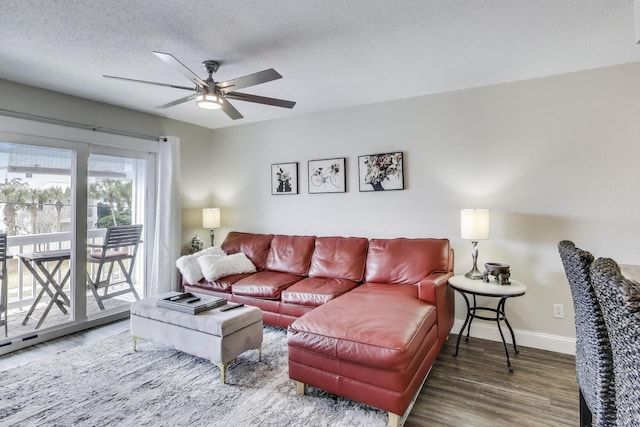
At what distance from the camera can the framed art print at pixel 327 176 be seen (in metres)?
3.88

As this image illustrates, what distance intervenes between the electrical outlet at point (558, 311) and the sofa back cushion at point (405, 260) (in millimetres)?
984

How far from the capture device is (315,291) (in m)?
3.02

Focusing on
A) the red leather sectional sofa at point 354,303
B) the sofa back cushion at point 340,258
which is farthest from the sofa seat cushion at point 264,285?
the sofa back cushion at point 340,258

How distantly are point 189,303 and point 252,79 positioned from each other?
70.9 inches

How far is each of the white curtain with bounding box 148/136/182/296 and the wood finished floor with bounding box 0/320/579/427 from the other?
1.11m

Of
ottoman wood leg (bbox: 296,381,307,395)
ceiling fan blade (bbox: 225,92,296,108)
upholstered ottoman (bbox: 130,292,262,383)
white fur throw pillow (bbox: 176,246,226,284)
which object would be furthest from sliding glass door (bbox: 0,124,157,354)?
ottoman wood leg (bbox: 296,381,307,395)

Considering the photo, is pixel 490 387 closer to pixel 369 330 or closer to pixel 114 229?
pixel 369 330

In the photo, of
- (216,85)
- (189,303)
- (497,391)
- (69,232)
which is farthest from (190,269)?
(497,391)

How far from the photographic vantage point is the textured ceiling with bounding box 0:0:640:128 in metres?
1.90

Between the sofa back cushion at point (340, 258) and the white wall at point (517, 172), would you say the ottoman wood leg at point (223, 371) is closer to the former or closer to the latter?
the sofa back cushion at point (340, 258)

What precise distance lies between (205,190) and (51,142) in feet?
6.29

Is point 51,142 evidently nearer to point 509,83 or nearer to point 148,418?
point 148,418

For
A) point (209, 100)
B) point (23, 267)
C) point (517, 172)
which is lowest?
point (23, 267)

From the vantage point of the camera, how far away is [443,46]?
237cm
